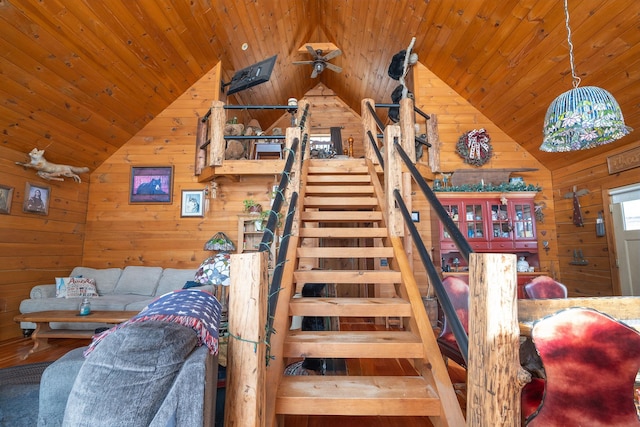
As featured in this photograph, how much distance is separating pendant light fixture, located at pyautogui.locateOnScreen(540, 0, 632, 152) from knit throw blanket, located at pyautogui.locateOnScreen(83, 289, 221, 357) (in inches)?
100

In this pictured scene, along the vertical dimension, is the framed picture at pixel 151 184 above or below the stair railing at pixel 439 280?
above

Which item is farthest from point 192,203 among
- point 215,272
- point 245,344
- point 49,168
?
point 245,344

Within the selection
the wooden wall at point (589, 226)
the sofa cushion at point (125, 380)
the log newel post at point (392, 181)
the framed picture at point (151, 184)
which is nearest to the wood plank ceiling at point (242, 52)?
the wooden wall at point (589, 226)

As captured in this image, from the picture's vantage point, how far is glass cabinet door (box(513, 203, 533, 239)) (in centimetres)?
422

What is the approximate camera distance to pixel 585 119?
2.05 metres

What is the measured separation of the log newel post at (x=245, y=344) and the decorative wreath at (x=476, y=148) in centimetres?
442

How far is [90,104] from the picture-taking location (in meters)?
4.04

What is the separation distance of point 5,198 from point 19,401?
3.82m

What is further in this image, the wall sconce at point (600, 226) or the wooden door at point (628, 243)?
the wall sconce at point (600, 226)

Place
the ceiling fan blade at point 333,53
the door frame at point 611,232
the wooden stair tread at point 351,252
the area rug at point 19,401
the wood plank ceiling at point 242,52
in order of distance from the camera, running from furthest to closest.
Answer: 1. the ceiling fan blade at point 333,53
2. the door frame at point 611,232
3. the wood plank ceiling at point 242,52
4. the wooden stair tread at point 351,252
5. the area rug at point 19,401

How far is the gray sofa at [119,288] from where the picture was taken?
3789mm

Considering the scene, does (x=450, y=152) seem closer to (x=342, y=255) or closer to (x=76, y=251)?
(x=342, y=255)

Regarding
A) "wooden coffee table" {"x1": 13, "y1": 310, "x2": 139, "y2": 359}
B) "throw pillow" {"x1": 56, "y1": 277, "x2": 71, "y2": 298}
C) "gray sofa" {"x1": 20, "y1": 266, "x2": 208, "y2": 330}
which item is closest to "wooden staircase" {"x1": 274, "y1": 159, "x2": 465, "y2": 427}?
"wooden coffee table" {"x1": 13, "y1": 310, "x2": 139, "y2": 359}

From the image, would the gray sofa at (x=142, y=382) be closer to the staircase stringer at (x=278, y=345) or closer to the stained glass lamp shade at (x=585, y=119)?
the staircase stringer at (x=278, y=345)
